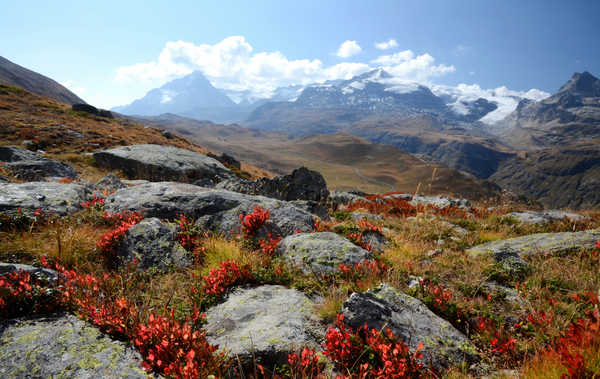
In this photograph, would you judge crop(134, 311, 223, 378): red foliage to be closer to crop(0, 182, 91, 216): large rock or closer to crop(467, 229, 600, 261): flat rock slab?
crop(0, 182, 91, 216): large rock

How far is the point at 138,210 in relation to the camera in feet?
26.3

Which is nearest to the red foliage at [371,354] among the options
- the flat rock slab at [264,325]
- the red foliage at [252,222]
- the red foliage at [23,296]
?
the flat rock slab at [264,325]

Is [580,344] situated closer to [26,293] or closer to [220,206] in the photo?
[26,293]

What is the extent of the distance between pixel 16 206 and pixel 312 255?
6746 mm

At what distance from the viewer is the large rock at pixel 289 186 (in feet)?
51.5

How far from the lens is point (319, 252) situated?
6.02m

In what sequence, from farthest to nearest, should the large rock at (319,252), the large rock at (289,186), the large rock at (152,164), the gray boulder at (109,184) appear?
1. the large rock at (152,164)
2. the large rock at (289,186)
3. the gray boulder at (109,184)
4. the large rock at (319,252)

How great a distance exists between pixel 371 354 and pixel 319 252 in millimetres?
2739

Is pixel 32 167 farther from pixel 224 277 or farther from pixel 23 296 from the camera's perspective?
pixel 224 277

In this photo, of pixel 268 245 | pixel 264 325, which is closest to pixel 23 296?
pixel 264 325

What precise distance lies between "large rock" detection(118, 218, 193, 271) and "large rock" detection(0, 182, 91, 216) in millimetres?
2400

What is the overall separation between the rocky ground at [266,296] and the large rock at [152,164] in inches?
466

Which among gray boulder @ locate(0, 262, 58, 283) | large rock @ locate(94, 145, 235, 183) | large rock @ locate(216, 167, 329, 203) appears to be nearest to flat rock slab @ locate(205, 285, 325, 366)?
gray boulder @ locate(0, 262, 58, 283)

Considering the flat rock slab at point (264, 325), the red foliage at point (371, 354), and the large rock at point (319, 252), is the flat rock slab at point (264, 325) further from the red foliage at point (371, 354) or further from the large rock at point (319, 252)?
the large rock at point (319, 252)
